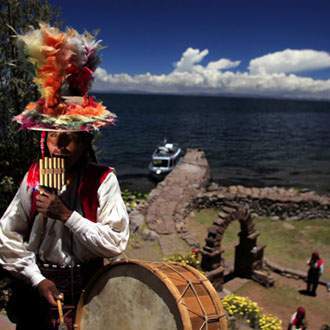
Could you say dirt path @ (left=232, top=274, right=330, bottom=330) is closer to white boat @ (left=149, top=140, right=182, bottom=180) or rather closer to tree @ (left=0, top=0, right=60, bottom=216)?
tree @ (left=0, top=0, right=60, bottom=216)

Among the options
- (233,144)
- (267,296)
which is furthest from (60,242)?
(233,144)

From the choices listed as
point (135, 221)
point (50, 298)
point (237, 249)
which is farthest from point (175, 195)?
point (50, 298)

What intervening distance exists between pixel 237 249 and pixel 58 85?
1300 centimetres

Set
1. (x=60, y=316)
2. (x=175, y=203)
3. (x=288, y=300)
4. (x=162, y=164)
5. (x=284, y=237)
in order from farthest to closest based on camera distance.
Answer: (x=162, y=164) → (x=175, y=203) → (x=284, y=237) → (x=288, y=300) → (x=60, y=316)

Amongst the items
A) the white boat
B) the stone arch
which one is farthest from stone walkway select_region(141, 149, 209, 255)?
the white boat

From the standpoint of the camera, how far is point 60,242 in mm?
2865

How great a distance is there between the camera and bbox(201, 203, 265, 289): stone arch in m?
→ 13.0

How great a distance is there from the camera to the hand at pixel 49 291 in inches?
108

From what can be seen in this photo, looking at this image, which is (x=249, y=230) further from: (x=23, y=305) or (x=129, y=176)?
(x=129, y=176)

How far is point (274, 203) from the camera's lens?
23.1 meters

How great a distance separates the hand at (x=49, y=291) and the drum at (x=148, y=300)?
224 mm

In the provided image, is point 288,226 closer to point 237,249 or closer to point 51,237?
point 237,249

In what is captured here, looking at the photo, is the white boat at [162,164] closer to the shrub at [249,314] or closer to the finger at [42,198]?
the shrub at [249,314]

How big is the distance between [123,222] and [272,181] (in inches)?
1615
